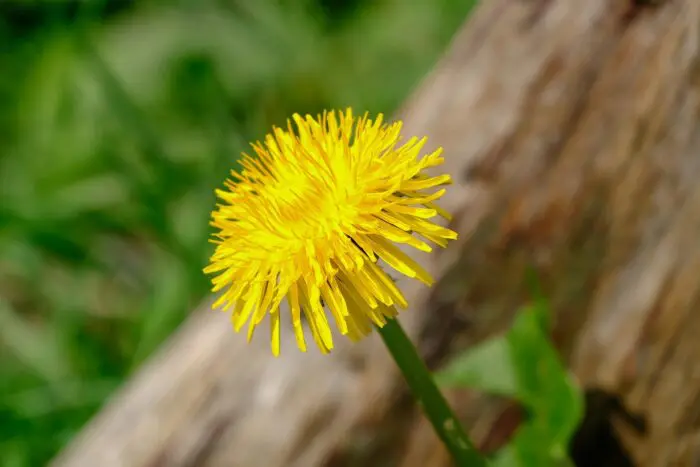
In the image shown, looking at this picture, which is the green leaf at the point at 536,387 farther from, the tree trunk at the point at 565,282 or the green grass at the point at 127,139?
the green grass at the point at 127,139

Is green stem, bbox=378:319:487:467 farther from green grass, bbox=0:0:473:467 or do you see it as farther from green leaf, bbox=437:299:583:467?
green grass, bbox=0:0:473:467

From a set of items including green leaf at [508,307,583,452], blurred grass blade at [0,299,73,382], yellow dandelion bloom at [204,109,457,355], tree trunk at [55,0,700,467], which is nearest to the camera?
yellow dandelion bloom at [204,109,457,355]

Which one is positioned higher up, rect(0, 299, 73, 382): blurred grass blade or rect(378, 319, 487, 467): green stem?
rect(0, 299, 73, 382): blurred grass blade

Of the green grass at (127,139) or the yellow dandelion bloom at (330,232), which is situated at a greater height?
the green grass at (127,139)

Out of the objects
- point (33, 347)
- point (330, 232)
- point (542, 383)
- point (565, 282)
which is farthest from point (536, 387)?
point (33, 347)

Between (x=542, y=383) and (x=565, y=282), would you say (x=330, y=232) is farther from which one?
(x=565, y=282)

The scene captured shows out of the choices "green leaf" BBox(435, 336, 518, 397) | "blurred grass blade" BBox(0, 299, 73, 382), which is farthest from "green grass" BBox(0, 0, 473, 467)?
"green leaf" BBox(435, 336, 518, 397)

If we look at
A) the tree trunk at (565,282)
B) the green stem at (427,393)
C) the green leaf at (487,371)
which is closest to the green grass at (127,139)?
the tree trunk at (565,282)

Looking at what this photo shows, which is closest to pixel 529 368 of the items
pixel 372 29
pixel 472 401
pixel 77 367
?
pixel 472 401
